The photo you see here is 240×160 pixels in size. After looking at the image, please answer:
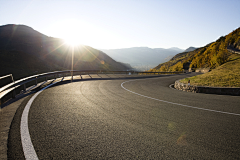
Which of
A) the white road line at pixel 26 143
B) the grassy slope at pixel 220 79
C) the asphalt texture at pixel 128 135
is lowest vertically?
the asphalt texture at pixel 128 135

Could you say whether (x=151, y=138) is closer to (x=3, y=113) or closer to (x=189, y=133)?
(x=189, y=133)

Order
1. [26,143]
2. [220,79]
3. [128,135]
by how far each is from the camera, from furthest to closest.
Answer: [220,79], [128,135], [26,143]

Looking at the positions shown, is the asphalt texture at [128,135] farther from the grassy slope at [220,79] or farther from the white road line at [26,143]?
the grassy slope at [220,79]

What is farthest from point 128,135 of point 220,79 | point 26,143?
point 220,79

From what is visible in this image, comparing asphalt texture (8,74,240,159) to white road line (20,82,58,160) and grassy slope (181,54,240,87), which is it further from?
grassy slope (181,54,240,87)

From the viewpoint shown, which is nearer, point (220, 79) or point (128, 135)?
point (128, 135)

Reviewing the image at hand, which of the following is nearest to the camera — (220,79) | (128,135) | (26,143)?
(26,143)

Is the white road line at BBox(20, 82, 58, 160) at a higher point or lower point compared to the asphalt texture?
higher

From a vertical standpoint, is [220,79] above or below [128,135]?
above

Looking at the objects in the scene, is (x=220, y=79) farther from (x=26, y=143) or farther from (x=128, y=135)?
(x=26, y=143)

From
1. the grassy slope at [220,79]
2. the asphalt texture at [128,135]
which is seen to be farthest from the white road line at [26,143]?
the grassy slope at [220,79]

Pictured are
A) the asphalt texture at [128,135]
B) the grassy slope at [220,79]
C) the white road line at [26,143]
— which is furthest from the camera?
the grassy slope at [220,79]

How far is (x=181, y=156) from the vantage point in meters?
2.52

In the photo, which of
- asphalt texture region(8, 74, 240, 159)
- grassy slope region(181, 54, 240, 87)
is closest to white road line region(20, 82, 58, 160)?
asphalt texture region(8, 74, 240, 159)
